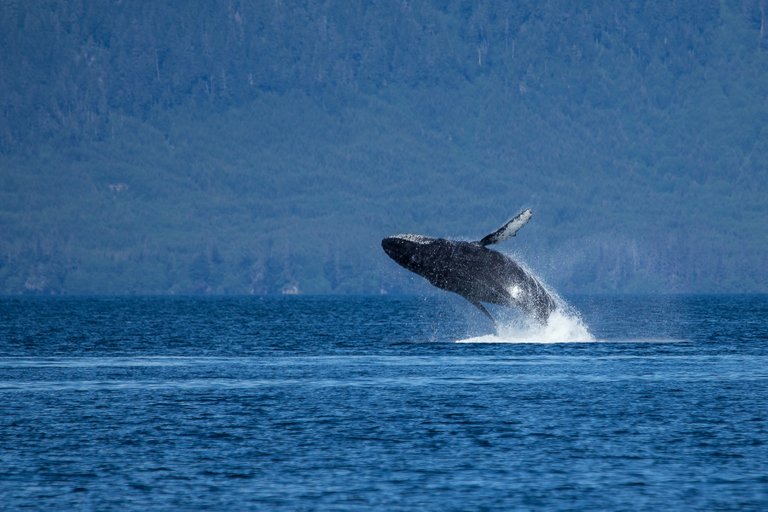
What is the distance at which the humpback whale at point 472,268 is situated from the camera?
155ft

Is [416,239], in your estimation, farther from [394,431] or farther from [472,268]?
[394,431]

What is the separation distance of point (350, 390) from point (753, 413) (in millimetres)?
13781

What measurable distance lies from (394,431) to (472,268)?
11.0 meters

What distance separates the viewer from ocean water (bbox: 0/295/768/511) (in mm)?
30656

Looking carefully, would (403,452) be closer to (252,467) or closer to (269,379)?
(252,467)

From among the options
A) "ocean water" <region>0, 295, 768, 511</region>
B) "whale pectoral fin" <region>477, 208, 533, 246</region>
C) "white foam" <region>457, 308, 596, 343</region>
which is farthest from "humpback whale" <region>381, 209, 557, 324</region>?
"white foam" <region>457, 308, 596, 343</region>

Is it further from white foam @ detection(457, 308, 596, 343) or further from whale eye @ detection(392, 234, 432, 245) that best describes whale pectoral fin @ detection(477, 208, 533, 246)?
white foam @ detection(457, 308, 596, 343)

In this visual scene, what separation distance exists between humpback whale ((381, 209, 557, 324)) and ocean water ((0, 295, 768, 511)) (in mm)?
3098

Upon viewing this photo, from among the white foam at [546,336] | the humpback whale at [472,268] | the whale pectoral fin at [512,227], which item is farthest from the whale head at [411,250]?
the white foam at [546,336]

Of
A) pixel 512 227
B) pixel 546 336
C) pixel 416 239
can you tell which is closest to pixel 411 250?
pixel 416 239

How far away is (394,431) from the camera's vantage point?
3900cm

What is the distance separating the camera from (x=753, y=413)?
42281 millimetres

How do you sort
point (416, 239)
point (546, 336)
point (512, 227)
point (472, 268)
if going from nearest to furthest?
1. point (512, 227)
2. point (416, 239)
3. point (472, 268)
4. point (546, 336)

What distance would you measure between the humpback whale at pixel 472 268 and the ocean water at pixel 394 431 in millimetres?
3098
